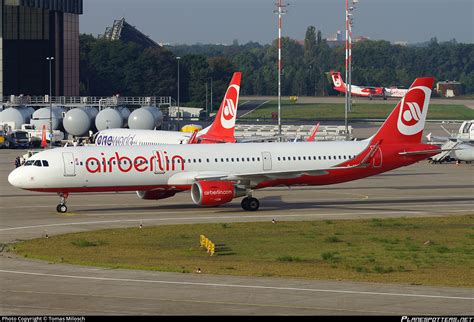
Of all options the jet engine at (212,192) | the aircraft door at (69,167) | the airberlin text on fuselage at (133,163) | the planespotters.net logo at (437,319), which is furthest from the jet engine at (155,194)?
the planespotters.net logo at (437,319)

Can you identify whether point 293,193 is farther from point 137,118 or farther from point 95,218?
point 137,118

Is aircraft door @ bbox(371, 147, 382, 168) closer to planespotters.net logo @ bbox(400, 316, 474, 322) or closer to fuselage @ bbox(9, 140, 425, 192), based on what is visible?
fuselage @ bbox(9, 140, 425, 192)

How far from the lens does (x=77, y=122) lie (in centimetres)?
13312

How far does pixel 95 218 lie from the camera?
5628 centimetres

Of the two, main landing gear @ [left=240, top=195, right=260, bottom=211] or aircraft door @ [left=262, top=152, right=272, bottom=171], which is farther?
aircraft door @ [left=262, top=152, right=272, bottom=171]

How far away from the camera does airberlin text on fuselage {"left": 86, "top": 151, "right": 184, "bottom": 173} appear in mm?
57594

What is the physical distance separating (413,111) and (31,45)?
102314mm

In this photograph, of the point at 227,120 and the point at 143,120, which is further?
the point at 143,120

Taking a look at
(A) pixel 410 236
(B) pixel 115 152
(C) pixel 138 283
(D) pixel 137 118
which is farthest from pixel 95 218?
(D) pixel 137 118

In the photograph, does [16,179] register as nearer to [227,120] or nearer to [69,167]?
[69,167]

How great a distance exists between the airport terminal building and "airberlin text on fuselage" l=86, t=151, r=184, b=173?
325ft

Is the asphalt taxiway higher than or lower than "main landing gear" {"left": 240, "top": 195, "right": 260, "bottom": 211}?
lower

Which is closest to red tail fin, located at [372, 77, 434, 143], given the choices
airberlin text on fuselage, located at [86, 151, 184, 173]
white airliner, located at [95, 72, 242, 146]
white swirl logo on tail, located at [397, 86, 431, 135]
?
white swirl logo on tail, located at [397, 86, 431, 135]

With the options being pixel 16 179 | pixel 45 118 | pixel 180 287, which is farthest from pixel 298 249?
pixel 45 118
